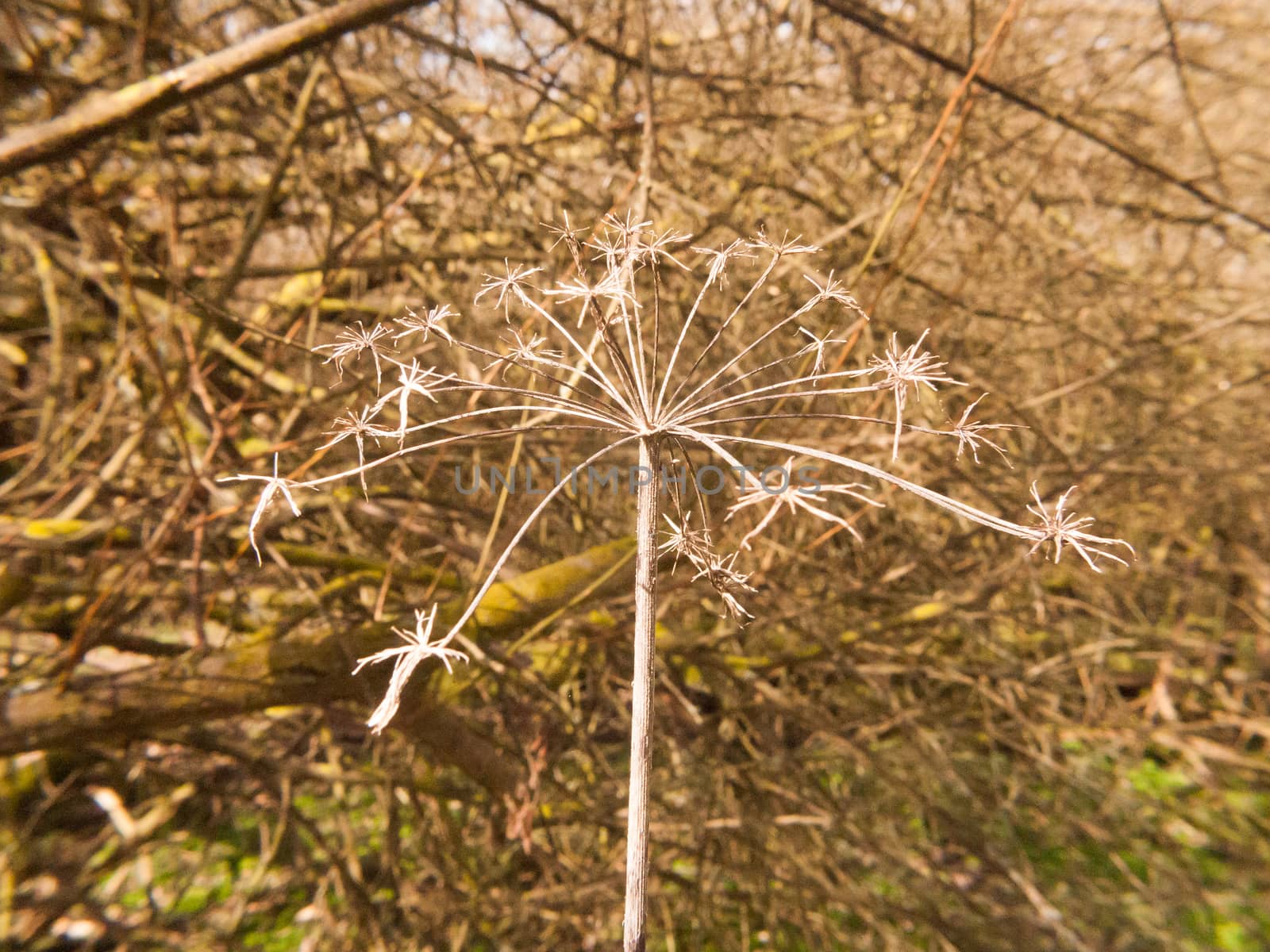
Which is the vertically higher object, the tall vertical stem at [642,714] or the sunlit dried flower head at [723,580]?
the sunlit dried flower head at [723,580]

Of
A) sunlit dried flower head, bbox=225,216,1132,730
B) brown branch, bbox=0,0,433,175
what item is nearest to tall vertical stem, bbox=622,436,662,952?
sunlit dried flower head, bbox=225,216,1132,730

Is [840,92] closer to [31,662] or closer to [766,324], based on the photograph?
[766,324]

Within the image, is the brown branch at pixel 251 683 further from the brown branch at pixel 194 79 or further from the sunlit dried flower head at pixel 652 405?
the brown branch at pixel 194 79

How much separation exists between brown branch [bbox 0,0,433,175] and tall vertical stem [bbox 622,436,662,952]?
87cm

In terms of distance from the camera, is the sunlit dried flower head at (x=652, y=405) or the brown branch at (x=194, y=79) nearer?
the sunlit dried flower head at (x=652, y=405)

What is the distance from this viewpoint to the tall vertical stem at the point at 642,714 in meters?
0.49

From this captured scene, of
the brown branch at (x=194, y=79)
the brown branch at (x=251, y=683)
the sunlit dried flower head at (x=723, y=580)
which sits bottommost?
the sunlit dried flower head at (x=723, y=580)

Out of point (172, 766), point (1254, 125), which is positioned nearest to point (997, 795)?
point (172, 766)

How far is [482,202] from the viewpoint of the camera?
2377mm

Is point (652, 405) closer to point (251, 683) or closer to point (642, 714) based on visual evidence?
point (642, 714)

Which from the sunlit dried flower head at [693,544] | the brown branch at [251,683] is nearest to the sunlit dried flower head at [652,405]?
the sunlit dried flower head at [693,544]

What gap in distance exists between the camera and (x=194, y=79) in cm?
104

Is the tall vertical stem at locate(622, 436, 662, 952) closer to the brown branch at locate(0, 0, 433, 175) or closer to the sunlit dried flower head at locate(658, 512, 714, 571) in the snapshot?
the sunlit dried flower head at locate(658, 512, 714, 571)

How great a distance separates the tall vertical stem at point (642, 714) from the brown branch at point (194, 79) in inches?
34.4
